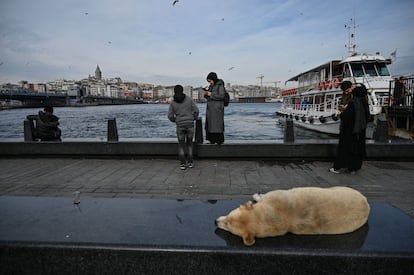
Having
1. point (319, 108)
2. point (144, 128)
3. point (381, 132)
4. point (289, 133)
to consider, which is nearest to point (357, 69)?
point (319, 108)

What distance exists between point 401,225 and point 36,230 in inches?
129

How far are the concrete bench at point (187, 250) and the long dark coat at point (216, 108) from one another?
16.7 ft

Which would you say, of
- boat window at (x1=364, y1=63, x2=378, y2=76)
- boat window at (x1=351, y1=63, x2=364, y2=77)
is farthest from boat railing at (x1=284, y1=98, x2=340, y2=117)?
boat window at (x1=364, y1=63, x2=378, y2=76)

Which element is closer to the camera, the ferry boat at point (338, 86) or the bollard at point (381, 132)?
the bollard at point (381, 132)

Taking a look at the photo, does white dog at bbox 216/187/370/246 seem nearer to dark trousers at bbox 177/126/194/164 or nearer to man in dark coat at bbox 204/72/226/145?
dark trousers at bbox 177/126/194/164

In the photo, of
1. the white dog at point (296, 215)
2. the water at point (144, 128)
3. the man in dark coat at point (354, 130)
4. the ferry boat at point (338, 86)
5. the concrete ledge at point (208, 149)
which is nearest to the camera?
the white dog at point (296, 215)

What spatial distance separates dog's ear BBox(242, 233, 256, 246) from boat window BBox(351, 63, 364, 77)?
26209 mm

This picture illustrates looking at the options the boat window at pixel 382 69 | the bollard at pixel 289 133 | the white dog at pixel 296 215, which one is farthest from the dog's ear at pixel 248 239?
the boat window at pixel 382 69

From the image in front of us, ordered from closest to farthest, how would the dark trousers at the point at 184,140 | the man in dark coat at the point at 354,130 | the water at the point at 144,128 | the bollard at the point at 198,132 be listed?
the man in dark coat at the point at 354,130 → the dark trousers at the point at 184,140 → the bollard at the point at 198,132 → the water at the point at 144,128

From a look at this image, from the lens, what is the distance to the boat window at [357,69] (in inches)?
964

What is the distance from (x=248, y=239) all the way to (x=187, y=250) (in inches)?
18.4

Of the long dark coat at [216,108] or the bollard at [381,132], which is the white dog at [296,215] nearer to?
the long dark coat at [216,108]

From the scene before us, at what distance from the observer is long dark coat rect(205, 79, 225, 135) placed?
743cm

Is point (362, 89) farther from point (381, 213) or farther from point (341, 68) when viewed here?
point (341, 68)
